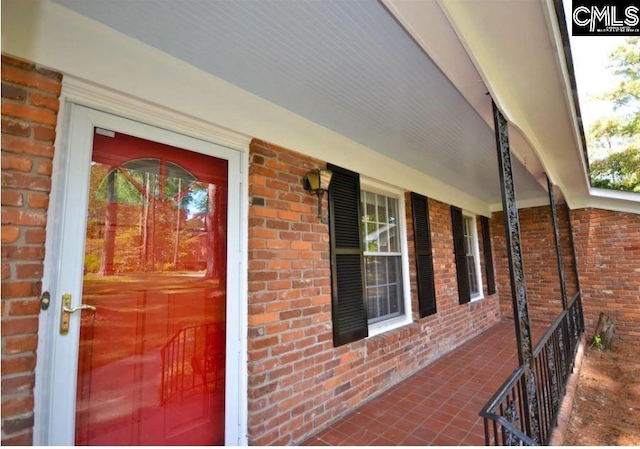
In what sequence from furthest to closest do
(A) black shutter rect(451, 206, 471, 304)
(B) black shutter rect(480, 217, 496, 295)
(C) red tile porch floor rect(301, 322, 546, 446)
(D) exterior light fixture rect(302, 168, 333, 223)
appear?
(B) black shutter rect(480, 217, 496, 295)
(A) black shutter rect(451, 206, 471, 304)
(D) exterior light fixture rect(302, 168, 333, 223)
(C) red tile porch floor rect(301, 322, 546, 446)

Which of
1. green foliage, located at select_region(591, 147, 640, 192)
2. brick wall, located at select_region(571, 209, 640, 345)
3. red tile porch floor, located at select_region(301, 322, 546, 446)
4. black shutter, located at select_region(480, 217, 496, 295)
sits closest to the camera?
red tile porch floor, located at select_region(301, 322, 546, 446)

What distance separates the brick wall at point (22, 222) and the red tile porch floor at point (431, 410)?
1860 millimetres

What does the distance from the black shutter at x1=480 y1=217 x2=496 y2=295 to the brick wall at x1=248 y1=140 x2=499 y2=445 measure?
425cm

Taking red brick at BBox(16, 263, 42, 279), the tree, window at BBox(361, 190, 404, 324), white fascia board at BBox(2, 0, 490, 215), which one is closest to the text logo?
white fascia board at BBox(2, 0, 490, 215)

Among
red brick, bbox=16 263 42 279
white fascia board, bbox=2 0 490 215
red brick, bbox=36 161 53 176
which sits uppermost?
white fascia board, bbox=2 0 490 215

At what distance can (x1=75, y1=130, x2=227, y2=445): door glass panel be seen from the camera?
63.8 inches

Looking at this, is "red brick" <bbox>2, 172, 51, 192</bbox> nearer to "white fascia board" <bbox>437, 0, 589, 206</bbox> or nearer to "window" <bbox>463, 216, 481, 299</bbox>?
"white fascia board" <bbox>437, 0, 589, 206</bbox>

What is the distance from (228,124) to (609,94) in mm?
15035

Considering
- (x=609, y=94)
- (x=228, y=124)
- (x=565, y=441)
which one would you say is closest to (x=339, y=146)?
(x=228, y=124)

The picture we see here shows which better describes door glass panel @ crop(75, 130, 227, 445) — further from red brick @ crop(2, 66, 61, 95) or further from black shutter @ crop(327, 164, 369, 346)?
black shutter @ crop(327, 164, 369, 346)

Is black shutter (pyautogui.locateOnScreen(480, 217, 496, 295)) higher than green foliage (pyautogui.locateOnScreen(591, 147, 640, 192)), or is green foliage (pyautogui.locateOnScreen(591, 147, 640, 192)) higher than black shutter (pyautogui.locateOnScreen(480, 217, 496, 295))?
green foliage (pyautogui.locateOnScreen(591, 147, 640, 192))

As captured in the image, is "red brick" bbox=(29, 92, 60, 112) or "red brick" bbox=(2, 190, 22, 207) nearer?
"red brick" bbox=(2, 190, 22, 207)

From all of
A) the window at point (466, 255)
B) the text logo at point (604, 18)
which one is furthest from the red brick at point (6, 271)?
the window at point (466, 255)

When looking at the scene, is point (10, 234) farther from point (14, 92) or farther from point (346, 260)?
point (346, 260)
